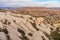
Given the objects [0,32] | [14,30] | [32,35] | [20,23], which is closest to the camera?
[0,32]

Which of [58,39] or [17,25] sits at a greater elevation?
[17,25]

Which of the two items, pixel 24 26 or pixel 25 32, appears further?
pixel 24 26

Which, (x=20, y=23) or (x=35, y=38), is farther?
(x=20, y=23)

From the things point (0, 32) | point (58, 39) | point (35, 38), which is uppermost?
point (0, 32)

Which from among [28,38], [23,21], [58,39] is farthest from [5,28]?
[58,39]

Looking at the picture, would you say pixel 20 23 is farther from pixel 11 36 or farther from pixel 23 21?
pixel 11 36

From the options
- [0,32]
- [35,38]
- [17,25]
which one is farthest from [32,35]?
[0,32]

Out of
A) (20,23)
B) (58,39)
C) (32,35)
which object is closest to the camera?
(32,35)

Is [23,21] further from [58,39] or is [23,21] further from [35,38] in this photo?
[58,39]

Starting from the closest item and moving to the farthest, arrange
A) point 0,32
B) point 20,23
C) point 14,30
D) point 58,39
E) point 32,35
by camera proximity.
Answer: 1. point 0,32
2. point 14,30
3. point 32,35
4. point 20,23
5. point 58,39

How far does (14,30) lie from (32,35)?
2.41m

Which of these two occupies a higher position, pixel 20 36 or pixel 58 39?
pixel 20 36

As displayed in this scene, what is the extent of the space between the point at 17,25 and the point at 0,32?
3.86 m

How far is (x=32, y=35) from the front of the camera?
904 inches
